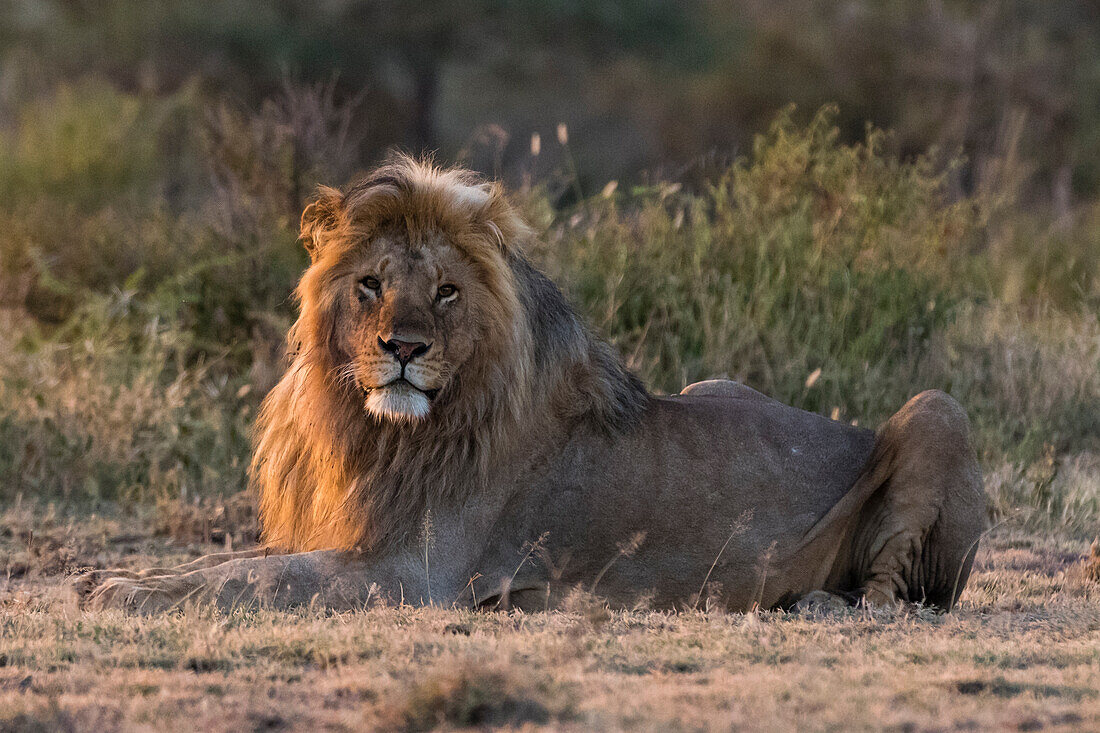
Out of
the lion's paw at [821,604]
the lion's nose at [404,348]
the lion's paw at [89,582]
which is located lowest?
the lion's paw at [89,582]

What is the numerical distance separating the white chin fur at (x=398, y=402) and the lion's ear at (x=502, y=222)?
2.04 ft

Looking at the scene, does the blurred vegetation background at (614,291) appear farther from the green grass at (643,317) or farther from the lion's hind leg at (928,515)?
the lion's hind leg at (928,515)

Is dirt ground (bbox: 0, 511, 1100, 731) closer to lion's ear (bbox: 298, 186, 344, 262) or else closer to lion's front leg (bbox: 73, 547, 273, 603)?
lion's front leg (bbox: 73, 547, 273, 603)

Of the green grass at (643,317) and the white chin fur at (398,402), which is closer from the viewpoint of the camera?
the white chin fur at (398,402)

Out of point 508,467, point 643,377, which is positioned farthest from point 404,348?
point 643,377

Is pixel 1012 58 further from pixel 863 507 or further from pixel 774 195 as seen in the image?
pixel 863 507

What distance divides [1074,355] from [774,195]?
1962mm

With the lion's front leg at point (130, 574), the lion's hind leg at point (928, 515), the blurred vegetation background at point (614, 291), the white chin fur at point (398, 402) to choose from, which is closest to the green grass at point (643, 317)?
the blurred vegetation background at point (614, 291)

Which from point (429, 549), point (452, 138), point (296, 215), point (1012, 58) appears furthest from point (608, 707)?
point (452, 138)

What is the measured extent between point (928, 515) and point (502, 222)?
172 cm

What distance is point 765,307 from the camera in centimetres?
795

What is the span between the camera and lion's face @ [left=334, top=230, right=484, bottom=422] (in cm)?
448

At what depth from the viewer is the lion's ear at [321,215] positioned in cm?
482

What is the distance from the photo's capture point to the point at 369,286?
466 centimetres
